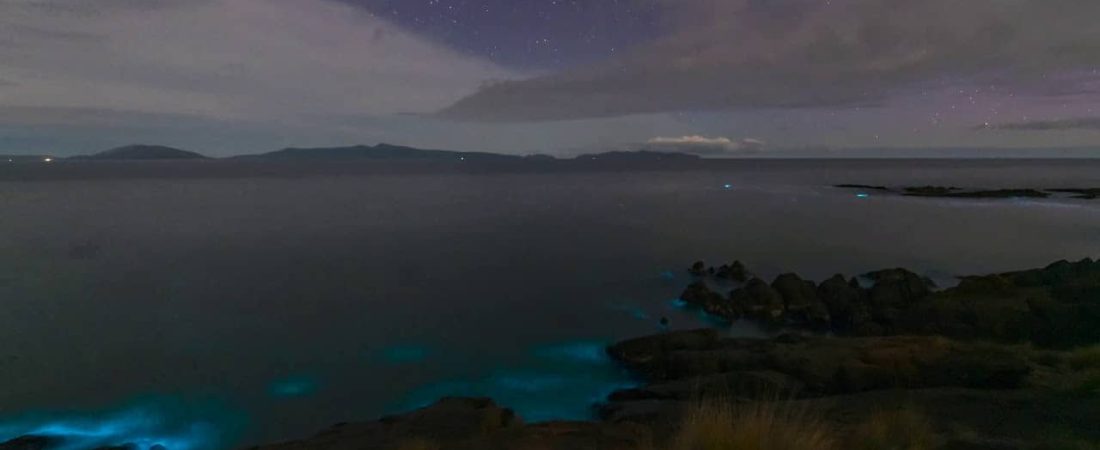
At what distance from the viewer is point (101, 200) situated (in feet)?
293

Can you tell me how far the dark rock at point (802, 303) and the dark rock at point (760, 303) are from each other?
0.30 meters

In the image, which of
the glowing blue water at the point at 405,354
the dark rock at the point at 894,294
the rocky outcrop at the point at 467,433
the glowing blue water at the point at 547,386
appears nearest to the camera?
the rocky outcrop at the point at 467,433

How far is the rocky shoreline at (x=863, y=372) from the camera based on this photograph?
9.43 metres

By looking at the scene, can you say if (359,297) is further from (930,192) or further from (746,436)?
(930,192)

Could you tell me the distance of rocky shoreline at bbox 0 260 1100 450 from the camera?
30.9ft

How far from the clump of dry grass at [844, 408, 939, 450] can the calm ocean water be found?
32.0ft

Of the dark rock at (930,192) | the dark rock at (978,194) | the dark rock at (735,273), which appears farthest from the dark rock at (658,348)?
the dark rock at (930,192)

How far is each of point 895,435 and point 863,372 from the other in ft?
26.2

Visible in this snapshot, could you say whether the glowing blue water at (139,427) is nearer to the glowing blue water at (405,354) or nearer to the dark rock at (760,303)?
the glowing blue water at (405,354)

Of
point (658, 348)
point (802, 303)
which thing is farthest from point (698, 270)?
point (658, 348)

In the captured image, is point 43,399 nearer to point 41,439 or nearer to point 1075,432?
point 41,439

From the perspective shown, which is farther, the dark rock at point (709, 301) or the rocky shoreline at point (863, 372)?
the dark rock at point (709, 301)

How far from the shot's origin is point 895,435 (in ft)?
24.5

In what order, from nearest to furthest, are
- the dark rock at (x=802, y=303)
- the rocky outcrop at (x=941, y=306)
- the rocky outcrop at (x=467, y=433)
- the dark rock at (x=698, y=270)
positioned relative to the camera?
the rocky outcrop at (x=467, y=433) → the rocky outcrop at (x=941, y=306) → the dark rock at (x=802, y=303) → the dark rock at (x=698, y=270)
